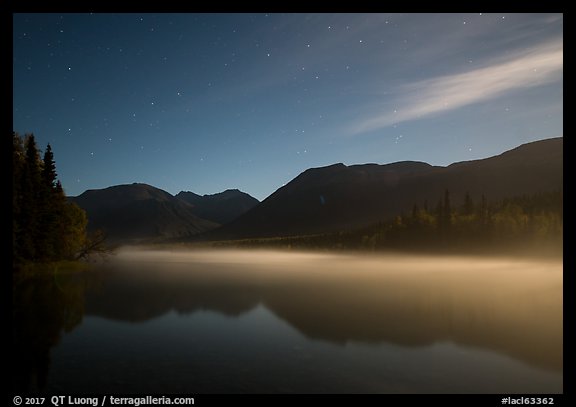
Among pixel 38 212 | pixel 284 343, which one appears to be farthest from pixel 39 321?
pixel 38 212

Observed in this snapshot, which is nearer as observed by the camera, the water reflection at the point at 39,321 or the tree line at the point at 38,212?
the water reflection at the point at 39,321

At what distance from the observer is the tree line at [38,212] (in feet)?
188

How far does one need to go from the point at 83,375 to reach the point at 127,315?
17.2 m

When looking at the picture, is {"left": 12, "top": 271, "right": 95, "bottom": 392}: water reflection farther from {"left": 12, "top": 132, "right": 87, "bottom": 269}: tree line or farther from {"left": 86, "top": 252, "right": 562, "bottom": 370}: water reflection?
{"left": 12, "top": 132, "right": 87, "bottom": 269}: tree line

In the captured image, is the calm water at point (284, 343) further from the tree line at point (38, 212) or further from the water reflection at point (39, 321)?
the tree line at point (38, 212)

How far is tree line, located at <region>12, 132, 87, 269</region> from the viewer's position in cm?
5738

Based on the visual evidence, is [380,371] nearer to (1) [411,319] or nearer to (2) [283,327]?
(2) [283,327]

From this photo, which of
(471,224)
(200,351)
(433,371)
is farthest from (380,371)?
(471,224)

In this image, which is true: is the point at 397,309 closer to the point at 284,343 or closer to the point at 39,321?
the point at 284,343

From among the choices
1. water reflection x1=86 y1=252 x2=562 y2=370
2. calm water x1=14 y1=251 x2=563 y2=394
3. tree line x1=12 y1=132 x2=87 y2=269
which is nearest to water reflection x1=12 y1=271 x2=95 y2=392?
calm water x1=14 y1=251 x2=563 y2=394

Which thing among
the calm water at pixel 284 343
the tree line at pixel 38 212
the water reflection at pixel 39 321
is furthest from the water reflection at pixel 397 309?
the tree line at pixel 38 212

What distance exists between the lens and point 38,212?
62.2 m

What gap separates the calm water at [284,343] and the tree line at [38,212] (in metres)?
16.8

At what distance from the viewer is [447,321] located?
33250mm
